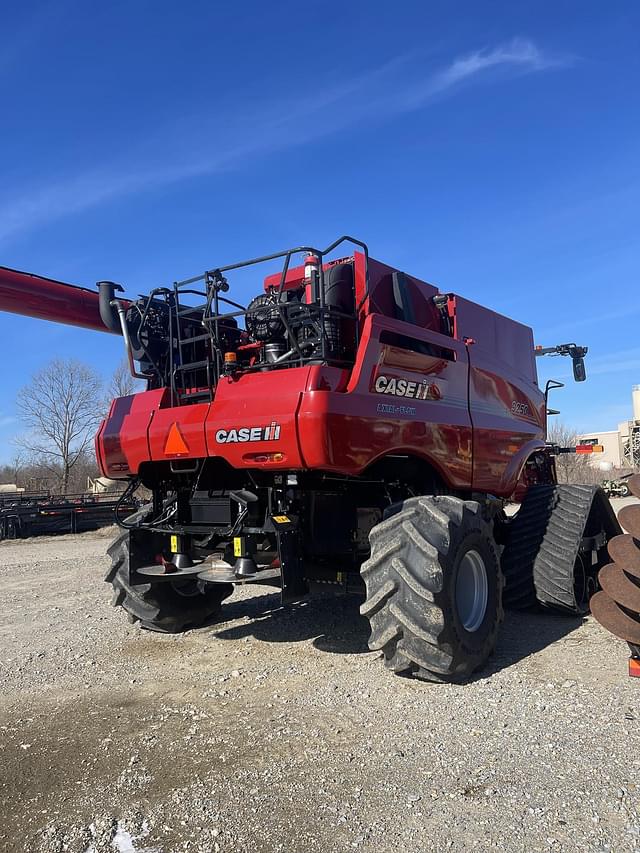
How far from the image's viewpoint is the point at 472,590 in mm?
5453

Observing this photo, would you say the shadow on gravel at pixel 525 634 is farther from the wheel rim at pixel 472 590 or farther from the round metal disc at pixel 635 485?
the round metal disc at pixel 635 485

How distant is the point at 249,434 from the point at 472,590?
213 centimetres

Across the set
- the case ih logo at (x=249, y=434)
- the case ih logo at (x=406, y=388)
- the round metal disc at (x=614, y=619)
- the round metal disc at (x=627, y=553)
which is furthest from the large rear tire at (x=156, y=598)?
the round metal disc at (x=627, y=553)

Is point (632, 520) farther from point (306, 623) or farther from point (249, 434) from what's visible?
point (306, 623)

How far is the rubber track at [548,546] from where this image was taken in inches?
258

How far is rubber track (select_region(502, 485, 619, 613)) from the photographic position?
6.55 m

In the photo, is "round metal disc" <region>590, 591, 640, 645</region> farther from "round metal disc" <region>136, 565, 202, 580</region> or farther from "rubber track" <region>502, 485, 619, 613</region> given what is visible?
"round metal disc" <region>136, 565, 202, 580</region>

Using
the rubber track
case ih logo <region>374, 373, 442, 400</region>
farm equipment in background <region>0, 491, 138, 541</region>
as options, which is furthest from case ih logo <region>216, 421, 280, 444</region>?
farm equipment in background <region>0, 491, 138, 541</region>

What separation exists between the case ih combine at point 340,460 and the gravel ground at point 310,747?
0.49 metres

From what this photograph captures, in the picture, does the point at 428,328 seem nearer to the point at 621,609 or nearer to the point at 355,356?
the point at 355,356

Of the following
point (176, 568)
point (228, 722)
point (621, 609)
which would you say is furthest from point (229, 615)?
point (621, 609)

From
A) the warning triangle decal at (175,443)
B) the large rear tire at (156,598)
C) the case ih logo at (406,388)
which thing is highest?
the case ih logo at (406,388)

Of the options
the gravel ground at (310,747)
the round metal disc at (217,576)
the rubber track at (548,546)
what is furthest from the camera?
the rubber track at (548,546)

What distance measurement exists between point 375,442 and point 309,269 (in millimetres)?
1466
